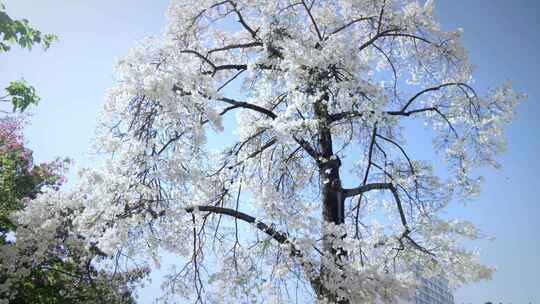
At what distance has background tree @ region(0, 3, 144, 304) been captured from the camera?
575cm

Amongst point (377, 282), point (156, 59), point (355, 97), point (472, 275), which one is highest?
point (156, 59)

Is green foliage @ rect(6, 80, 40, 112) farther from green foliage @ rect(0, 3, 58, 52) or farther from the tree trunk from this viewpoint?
the tree trunk

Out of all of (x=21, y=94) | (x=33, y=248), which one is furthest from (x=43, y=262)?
(x=21, y=94)

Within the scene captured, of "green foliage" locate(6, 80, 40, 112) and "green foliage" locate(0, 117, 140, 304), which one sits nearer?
"green foliage" locate(6, 80, 40, 112)

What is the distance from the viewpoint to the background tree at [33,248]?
575cm

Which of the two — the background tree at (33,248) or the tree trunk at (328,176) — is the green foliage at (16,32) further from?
the tree trunk at (328,176)

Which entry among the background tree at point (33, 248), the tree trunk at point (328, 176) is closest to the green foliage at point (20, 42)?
the background tree at point (33, 248)

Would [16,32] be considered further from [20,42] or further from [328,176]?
[328,176]

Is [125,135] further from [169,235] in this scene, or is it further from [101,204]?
[169,235]

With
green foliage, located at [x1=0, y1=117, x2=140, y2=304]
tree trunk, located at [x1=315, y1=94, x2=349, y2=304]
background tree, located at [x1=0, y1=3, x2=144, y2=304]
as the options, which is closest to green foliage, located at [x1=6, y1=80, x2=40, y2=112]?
background tree, located at [x1=0, y1=3, x2=144, y2=304]

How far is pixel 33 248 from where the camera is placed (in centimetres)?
700

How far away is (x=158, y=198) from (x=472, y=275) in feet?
18.1

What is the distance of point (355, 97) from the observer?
6.80m

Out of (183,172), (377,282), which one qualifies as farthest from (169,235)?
(377,282)
